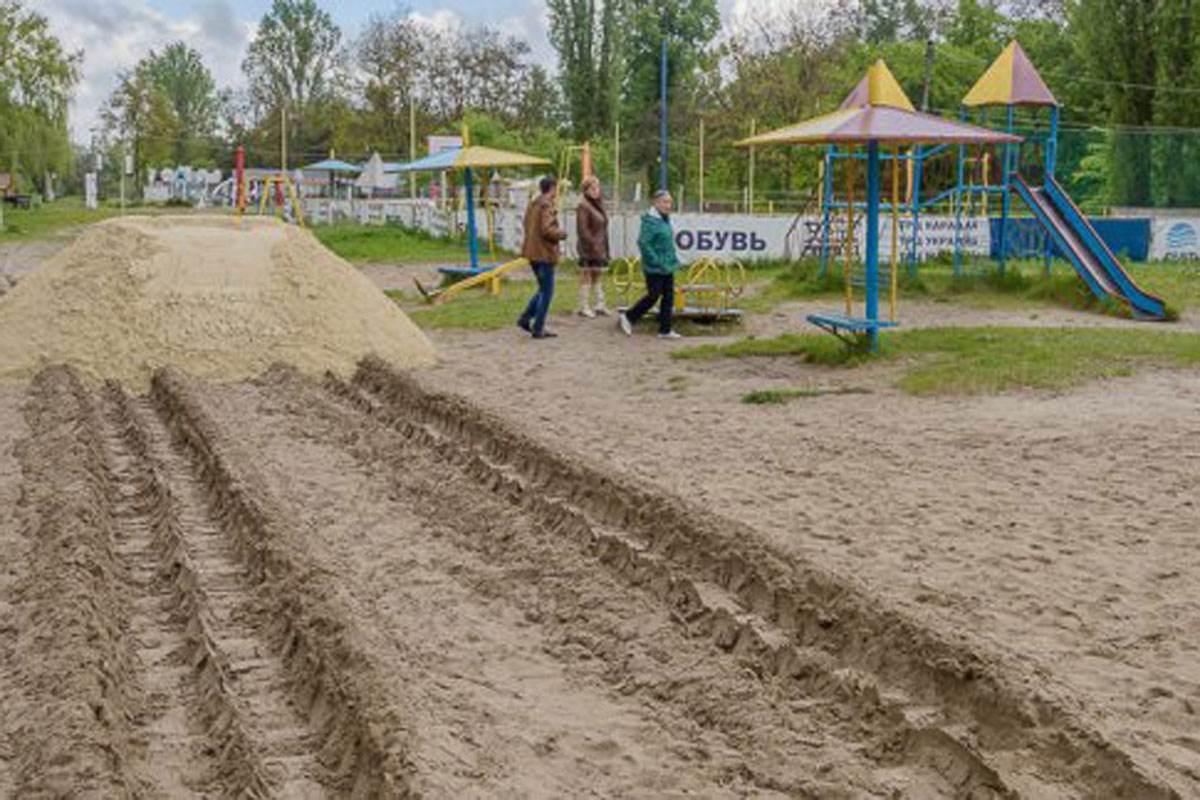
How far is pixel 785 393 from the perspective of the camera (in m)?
11.7

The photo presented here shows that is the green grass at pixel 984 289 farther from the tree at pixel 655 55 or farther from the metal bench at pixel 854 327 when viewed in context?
the tree at pixel 655 55

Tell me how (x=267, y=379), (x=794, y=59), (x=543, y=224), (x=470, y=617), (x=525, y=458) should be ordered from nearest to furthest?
(x=470, y=617) < (x=525, y=458) < (x=267, y=379) < (x=543, y=224) < (x=794, y=59)

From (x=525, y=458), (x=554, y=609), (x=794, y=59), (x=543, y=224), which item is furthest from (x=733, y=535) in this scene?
(x=794, y=59)

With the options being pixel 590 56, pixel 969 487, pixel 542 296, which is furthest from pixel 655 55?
pixel 969 487

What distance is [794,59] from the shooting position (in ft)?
177

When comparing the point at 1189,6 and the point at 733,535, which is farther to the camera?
the point at 1189,6

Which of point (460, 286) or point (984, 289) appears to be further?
point (984, 289)

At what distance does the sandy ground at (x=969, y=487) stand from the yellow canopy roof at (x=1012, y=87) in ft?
36.7

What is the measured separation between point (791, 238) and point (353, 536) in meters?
20.9

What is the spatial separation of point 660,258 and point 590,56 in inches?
1780

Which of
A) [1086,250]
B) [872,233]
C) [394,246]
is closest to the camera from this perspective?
[872,233]

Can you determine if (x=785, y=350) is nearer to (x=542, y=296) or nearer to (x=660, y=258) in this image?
(x=660, y=258)

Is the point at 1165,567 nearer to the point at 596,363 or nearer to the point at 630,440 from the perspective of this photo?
the point at 630,440

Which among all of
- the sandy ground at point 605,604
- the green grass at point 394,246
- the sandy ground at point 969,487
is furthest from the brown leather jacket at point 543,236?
the green grass at point 394,246
